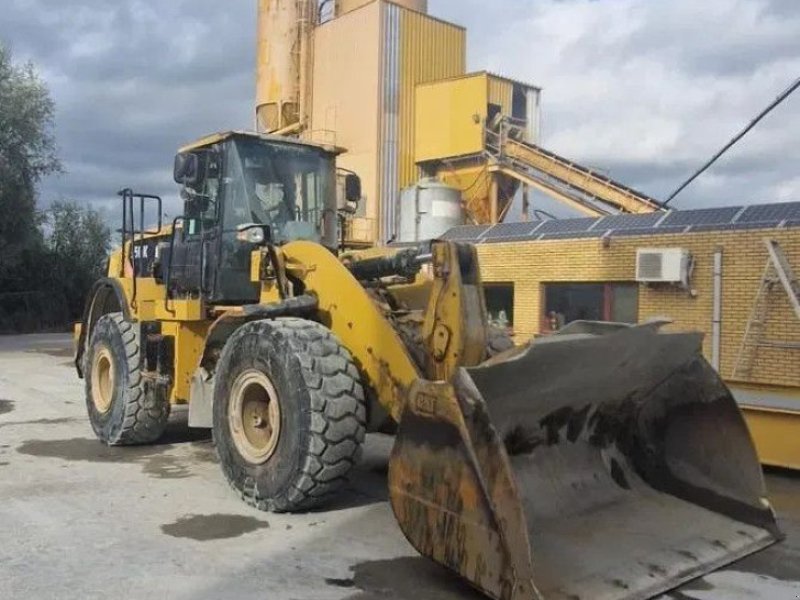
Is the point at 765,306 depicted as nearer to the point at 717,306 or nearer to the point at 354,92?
the point at 717,306

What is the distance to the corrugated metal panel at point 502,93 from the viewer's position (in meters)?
28.0

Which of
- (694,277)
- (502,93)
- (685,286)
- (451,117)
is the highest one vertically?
(502,93)

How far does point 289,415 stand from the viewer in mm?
5520

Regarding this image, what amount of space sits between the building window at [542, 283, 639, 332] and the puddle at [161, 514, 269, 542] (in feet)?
29.5

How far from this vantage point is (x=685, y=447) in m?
5.57

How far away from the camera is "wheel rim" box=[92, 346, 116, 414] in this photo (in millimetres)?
8609

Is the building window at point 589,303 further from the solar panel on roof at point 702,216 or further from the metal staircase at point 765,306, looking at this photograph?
the metal staircase at point 765,306

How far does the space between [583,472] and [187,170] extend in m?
4.14

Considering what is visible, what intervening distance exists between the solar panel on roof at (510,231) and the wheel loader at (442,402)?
341 inches

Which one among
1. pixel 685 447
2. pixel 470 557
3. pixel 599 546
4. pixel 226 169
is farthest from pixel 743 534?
pixel 226 169

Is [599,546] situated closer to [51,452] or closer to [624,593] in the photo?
[624,593]

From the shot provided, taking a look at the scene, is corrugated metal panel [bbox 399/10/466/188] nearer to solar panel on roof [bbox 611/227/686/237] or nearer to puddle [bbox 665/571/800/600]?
solar panel on roof [bbox 611/227/686/237]

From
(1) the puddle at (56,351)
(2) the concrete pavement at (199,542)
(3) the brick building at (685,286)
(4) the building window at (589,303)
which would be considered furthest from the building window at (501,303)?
(1) the puddle at (56,351)

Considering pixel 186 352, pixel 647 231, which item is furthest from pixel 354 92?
pixel 186 352
